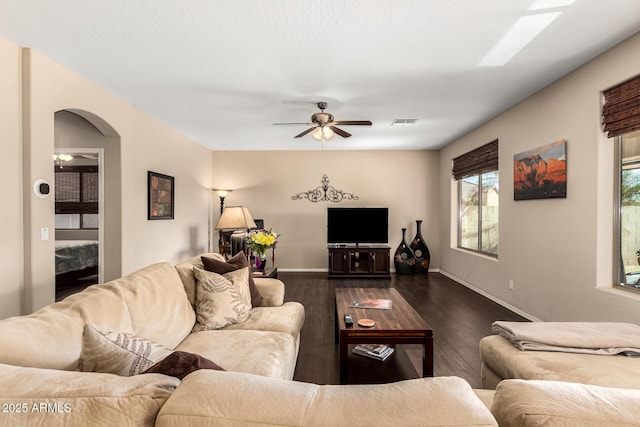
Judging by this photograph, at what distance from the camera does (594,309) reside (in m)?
2.79

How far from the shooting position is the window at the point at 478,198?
186 inches

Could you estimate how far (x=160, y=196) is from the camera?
4.60m

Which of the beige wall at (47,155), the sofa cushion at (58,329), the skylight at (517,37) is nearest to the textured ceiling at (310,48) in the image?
the skylight at (517,37)

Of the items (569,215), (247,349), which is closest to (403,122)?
(569,215)

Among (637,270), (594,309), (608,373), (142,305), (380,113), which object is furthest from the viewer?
(380,113)

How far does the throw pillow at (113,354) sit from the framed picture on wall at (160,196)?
349 cm

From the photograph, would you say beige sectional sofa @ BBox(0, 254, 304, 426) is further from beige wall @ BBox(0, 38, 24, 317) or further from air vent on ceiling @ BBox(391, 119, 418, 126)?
air vent on ceiling @ BBox(391, 119, 418, 126)

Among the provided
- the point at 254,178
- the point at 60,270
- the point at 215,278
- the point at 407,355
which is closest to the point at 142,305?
the point at 215,278

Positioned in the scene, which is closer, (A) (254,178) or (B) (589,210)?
(B) (589,210)

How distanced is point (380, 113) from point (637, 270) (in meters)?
2.98

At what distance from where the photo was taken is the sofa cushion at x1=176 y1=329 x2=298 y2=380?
172cm

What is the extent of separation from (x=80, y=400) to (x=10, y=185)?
2.63m

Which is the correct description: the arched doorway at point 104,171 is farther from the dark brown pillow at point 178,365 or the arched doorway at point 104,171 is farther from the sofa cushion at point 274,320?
the dark brown pillow at point 178,365

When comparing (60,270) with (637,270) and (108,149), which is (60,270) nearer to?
(108,149)
